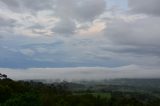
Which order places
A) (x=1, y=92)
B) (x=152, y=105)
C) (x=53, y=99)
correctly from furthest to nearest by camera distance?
(x=152, y=105) → (x=53, y=99) → (x=1, y=92)

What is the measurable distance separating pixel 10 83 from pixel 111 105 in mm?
57825

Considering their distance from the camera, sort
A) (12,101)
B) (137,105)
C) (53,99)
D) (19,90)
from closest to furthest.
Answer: (12,101), (19,90), (53,99), (137,105)

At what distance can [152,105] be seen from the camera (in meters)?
193

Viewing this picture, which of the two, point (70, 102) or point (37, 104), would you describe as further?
point (70, 102)

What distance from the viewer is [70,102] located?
152750 millimetres

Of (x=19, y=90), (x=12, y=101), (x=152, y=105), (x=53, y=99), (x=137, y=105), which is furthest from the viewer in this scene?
(x=152, y=105)

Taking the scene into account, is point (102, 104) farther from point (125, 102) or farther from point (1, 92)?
point (1, 92)

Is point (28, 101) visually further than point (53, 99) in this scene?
No

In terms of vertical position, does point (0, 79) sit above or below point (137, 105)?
above

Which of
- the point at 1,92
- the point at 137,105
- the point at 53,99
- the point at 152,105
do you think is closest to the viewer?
the point at 1,92

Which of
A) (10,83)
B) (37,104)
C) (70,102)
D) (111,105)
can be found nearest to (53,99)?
(70,102)

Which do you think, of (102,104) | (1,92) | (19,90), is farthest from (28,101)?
(102,104)

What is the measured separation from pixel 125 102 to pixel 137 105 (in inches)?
255

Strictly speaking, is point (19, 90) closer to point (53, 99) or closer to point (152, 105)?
point (53, 99)
